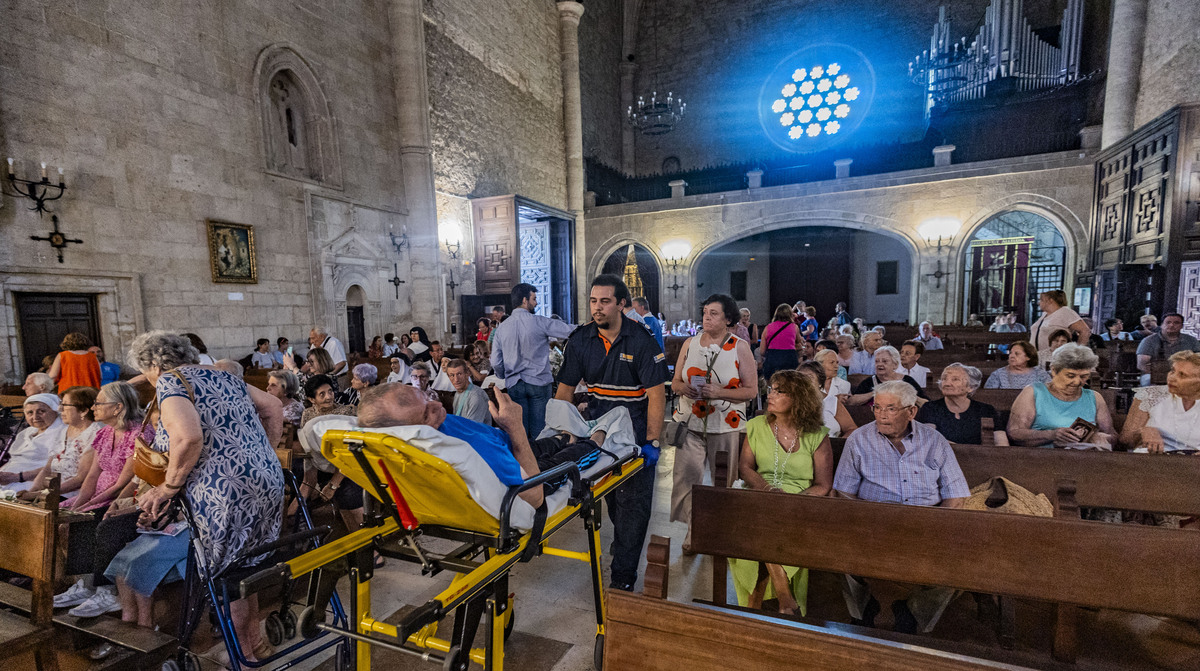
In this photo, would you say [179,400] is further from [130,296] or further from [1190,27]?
[1190,27]

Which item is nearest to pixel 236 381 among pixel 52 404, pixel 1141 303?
pixel 52 404

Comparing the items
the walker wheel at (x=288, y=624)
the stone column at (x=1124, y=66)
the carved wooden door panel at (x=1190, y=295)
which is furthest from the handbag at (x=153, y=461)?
the stone column at (x=1124, y=66)

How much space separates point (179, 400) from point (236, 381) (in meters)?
0.33

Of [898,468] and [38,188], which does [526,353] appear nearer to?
[898,468]

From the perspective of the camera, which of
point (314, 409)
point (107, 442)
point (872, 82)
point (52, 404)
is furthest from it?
point (872, 82)

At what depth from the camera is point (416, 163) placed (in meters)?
11.0

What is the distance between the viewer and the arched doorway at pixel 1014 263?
1425 cm

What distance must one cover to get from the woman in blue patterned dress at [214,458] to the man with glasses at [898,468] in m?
2.73

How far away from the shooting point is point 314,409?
11.9 feet

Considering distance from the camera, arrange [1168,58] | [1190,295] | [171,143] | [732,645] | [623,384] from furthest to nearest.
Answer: [1168,58] → [1190,295] → [171,143] → [623,384] → [732,645]

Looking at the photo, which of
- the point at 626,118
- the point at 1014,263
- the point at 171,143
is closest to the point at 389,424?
the point at 171,143

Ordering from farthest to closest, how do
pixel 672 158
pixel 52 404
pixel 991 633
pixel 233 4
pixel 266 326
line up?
pixel 672 158, pixel 266 326, pixel 233 4, pixel 52 404, pixel 991 633

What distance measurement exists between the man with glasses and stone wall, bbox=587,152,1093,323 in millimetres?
11910

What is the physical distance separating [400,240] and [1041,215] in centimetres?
1428
